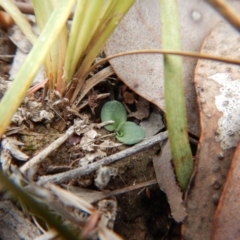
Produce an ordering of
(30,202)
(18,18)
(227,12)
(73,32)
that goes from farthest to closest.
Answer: (18,18), (73,32), (227,12), (30,202)

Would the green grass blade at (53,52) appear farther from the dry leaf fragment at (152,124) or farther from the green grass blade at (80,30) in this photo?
the dry leaf fragment at (152,124)

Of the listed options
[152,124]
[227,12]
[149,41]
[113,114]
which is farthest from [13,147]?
[227,12]

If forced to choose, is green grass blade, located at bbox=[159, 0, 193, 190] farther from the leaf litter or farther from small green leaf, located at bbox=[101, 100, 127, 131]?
small green leaf, located at bbox=[101, 100, 127, 131]

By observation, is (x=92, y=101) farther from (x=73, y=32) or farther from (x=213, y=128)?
(x=213, y=128)

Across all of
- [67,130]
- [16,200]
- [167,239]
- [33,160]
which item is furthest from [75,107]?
[167,239]

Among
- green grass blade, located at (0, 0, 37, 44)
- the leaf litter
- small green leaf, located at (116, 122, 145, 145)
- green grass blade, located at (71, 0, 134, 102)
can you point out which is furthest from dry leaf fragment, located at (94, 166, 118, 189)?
green grass blade, located at (0, 0, 37, 44)

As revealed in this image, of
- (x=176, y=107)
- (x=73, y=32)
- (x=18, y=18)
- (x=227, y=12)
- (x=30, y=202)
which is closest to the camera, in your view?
(x=30, y=202)

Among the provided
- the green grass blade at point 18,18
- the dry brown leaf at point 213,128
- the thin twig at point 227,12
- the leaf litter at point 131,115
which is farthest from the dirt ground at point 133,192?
the thin twig at point 227,12
